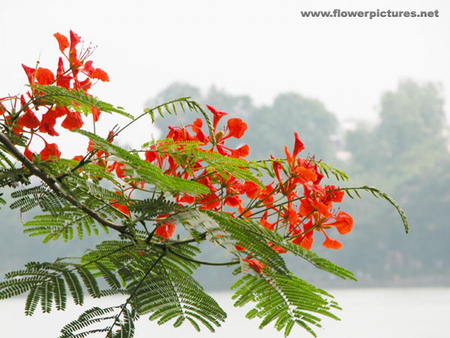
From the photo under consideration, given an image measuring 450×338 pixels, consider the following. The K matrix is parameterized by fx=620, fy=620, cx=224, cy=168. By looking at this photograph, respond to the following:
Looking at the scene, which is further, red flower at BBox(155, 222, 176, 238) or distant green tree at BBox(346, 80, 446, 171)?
distant green tree at BBox(346, 80, 446, 171)

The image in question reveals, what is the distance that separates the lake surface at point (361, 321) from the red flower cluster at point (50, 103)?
43.9 ft

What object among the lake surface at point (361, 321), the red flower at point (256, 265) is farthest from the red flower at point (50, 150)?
the lake surface at point (361, 321)

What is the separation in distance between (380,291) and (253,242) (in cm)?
2018

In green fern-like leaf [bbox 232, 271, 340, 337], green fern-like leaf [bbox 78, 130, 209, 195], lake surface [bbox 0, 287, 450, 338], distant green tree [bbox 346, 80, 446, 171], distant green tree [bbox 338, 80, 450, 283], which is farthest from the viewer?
distant green tree [bbox 346, 80, 446, 171]

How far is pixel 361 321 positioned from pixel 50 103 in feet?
53.7

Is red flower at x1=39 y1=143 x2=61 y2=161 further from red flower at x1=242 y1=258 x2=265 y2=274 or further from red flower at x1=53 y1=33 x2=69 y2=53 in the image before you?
red flower at x1=242 y1=258 x2=265 y2=274

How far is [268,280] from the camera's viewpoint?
25.5 inches

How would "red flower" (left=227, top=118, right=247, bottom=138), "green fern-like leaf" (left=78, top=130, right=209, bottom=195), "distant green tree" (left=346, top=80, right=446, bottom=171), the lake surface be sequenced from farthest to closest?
"distant green tree" (left=346, top=80, right=446, bottom=171)
the lake surface
"red flower" (left=227, top=118, right=247, bottom=138)
"green fern-like leaf" (left=78, top=130, right=209, bottom=195)

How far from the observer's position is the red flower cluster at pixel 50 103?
663mm

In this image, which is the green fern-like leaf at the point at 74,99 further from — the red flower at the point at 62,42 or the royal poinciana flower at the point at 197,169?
the red flower at the point at 62,42

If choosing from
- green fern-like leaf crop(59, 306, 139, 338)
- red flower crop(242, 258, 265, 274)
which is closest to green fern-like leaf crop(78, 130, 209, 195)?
red flower crop(242, 258, 265, 274)

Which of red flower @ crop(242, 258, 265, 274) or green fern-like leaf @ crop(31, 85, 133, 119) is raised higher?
green fern-like leaf @ crop(31, 85, 133, 119)

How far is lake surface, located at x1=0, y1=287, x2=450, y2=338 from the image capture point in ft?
48.8

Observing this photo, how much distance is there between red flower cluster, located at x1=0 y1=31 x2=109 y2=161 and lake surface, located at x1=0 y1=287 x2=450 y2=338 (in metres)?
13.4
